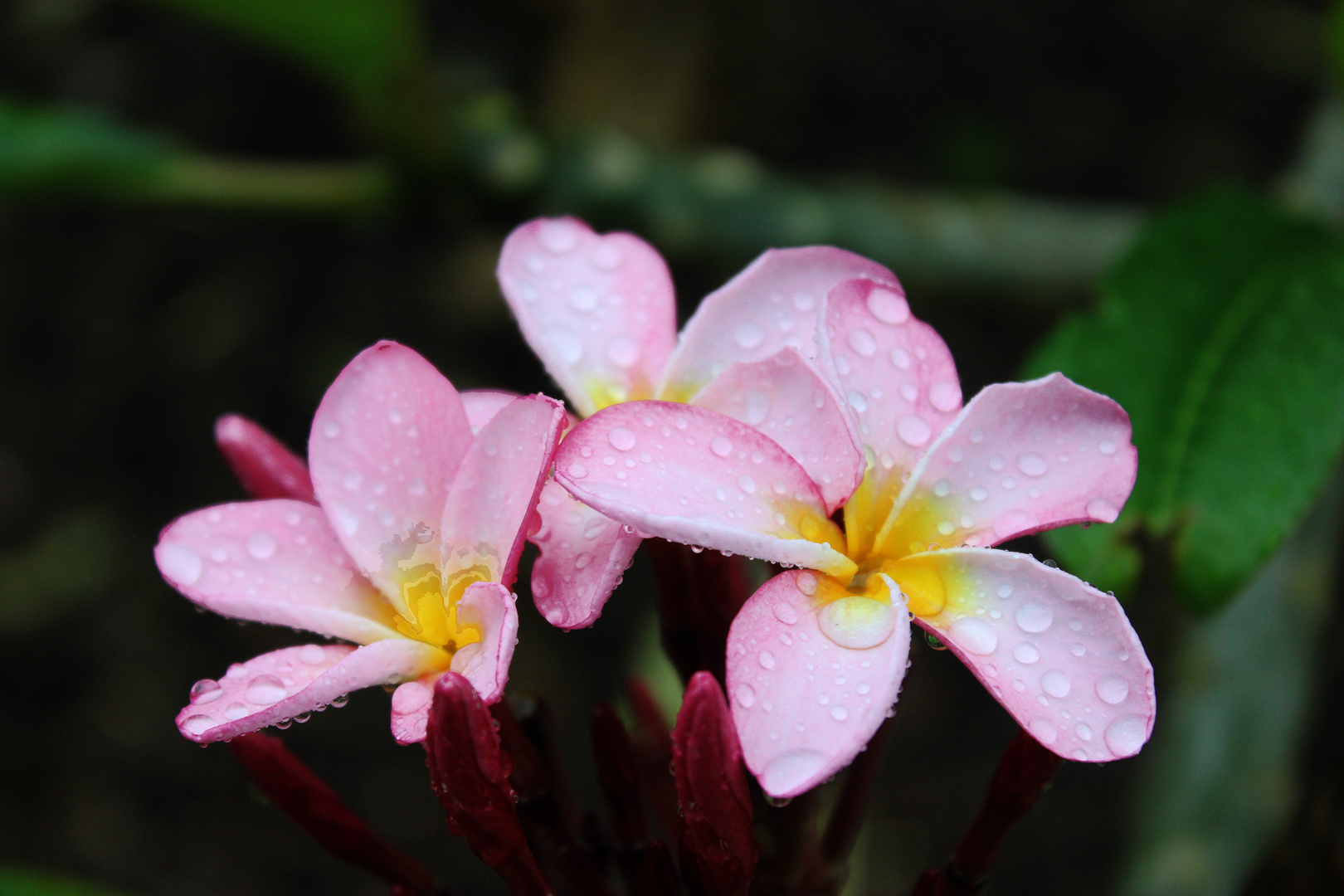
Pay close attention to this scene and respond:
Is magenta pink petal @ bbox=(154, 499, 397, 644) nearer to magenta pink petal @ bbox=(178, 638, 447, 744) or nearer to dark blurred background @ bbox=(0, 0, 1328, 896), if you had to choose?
magenta pink petal @ bbox=(178, 638, 447, 744)

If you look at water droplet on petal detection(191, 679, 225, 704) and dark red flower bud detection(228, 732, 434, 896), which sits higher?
water droplet on petal detection(191, 679, 225, 704)

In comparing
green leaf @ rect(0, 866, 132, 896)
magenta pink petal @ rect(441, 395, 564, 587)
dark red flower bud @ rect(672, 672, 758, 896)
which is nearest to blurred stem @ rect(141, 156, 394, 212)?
green leaf @ rect(0, 866, 132, 896)

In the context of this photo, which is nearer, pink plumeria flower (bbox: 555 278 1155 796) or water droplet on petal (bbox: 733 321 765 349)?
pink plumeria flower (bbox: 555 278 1155 796)

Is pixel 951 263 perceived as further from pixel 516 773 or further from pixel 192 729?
pixel 192 729

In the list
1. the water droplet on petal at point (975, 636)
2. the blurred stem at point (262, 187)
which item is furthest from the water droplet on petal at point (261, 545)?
the blurred stem at point (262, 187)

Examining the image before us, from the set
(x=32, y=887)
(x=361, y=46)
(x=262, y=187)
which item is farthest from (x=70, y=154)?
(x=32, y=887)

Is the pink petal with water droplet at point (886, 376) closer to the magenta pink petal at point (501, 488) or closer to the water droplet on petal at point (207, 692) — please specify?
the magenta pink petal at point (501, 488)

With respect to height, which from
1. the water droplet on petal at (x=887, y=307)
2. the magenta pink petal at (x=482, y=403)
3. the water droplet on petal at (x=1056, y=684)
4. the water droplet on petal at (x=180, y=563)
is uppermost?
the water droplet on petal at (x=887, y=307)
